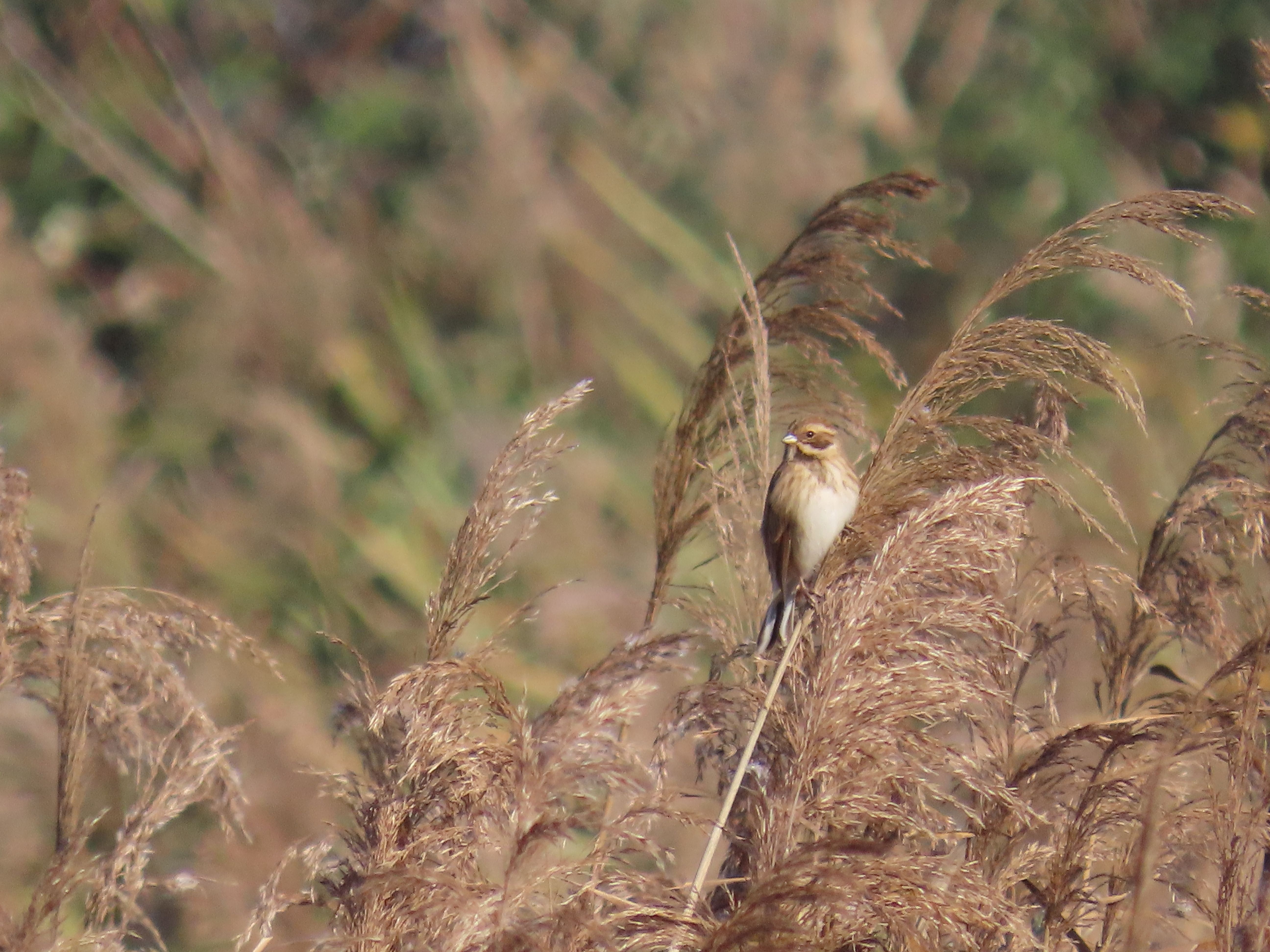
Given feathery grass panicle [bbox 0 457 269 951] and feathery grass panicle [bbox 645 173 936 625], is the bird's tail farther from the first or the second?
feathery grass panicle [bbox 0 457 269 951]

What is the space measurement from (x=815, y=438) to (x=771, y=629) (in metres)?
0.82

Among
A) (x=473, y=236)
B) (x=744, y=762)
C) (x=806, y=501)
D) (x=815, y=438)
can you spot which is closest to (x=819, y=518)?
(x=806, y=501)

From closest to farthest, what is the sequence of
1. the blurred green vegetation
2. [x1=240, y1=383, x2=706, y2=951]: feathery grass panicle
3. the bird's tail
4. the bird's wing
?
[x1=240, y1=383, x2=706, y2=951]: feathery grass panicle
the bird's tail
the bird's wing
the blurred green vegetation

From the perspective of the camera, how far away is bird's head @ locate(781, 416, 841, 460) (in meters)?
2.94

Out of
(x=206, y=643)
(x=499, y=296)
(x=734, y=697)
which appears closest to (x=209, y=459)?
(x=499, y=296)

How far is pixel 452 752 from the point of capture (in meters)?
1.66

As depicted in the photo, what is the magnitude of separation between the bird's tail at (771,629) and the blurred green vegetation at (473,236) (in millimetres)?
2291

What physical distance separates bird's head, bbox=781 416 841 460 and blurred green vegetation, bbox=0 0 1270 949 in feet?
5.85

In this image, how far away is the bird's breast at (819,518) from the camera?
108 inches

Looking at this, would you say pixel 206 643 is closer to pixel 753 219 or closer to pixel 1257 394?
pixel 1257 394

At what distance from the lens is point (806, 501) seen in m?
2.89

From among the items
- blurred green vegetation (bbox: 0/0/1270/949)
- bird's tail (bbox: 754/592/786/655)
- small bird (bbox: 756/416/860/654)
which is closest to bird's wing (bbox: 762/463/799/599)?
small bird (bbox: 756/416/860/654)

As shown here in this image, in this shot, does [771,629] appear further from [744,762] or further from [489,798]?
[489,798]

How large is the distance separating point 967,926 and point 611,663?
1.68 feet
